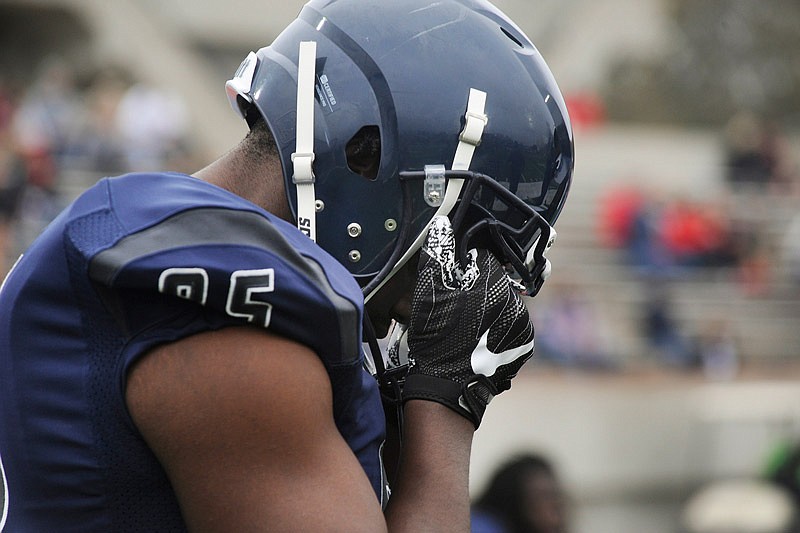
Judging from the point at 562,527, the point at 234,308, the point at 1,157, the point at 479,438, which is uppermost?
the point at 234,308

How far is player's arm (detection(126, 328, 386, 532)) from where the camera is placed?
Result: 1.56 m

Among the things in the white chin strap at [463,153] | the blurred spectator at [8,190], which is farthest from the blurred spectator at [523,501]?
the blurred spectator at [8,190]

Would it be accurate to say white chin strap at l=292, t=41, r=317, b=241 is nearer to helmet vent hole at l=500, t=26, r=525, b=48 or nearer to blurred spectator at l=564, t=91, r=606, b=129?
helmet vent hole at l=500, t=26, r=525, b=48

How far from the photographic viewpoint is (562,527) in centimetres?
522

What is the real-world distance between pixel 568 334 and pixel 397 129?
8.45 metres

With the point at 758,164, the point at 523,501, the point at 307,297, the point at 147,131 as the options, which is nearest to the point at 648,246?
the point at 758,164

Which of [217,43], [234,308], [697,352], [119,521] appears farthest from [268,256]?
[217,43]

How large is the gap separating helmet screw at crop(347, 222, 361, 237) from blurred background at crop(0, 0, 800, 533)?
4383 mm

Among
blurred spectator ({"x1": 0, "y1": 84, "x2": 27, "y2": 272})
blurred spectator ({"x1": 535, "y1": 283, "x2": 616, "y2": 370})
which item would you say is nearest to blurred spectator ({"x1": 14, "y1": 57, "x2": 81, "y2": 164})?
blurred spectator ({"x1": 0, "y1": 84, "x2": 27, "y2": 272})

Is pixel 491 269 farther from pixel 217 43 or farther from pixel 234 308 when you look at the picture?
pixel 217 43

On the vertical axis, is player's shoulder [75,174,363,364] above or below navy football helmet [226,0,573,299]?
below

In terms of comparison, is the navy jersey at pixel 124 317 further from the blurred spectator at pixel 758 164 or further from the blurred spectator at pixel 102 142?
the blurred spectator at pixel 758 164

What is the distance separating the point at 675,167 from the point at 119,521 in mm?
15277

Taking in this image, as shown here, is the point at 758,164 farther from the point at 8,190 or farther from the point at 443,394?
the point at 443,394
